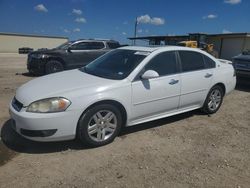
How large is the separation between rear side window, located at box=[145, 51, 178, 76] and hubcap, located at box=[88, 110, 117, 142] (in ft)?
3.56

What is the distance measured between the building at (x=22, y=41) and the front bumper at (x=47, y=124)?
51.5 m

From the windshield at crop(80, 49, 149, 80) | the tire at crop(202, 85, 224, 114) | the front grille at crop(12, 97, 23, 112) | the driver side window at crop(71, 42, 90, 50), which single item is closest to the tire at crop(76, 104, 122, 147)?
the windshield at crop(80, 49, 149, 80)

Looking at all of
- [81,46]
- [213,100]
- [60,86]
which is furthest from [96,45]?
[60,86]

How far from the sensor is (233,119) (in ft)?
19.5

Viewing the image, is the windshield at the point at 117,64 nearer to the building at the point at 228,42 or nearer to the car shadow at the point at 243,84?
the car shadow at the point at 243,84

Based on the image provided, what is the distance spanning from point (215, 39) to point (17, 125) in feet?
110

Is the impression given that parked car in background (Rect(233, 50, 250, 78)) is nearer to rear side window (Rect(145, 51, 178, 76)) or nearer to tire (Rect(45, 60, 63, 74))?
rear side window (Rect(145, 51, 178, 76))

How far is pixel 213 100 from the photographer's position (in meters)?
6.05

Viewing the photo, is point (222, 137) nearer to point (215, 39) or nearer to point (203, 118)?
point (203, 118)

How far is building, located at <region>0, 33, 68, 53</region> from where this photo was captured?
52.7 metres

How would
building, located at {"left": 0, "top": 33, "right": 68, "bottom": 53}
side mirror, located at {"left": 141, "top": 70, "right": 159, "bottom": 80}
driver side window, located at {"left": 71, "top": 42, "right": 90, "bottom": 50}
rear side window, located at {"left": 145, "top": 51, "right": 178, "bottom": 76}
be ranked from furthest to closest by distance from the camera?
building, located at {"left": 0, "top": 33, "right": 68, "bottom": 53} < driver side window, located at {"left": 71, "top": 42, "right": 90, "bottom": 50} < rear side window, located at {"left": 145, "top": 51, "right": 178, "bottom": 76} < side mirror, located at {"left": 141, "top": 70, "right": 159, "bottom": 80}

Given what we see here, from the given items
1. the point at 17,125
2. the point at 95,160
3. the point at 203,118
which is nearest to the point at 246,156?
the point at 203,118

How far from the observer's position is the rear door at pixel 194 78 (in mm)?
5242

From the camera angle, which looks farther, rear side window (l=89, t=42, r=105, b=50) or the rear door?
rear side window (l=89, t=42, r=105, b=50)
